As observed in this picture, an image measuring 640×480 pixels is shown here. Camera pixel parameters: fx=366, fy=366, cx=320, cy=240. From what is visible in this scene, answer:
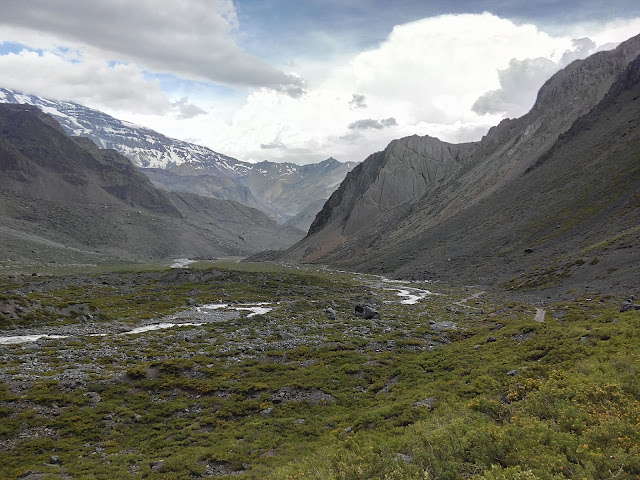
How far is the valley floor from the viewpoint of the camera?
12.4 m

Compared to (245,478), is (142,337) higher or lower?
lower

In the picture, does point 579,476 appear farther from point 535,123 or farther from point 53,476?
point 535,123

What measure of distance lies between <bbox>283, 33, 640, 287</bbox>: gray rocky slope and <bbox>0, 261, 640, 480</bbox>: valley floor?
31533 millimetres

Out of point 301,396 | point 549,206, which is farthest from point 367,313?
point 549,206

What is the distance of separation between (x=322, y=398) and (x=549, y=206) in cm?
10721

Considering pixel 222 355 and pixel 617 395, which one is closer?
pixel 617 395

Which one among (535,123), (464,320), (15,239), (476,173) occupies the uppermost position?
(535,123)

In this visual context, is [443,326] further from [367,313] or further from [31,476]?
[31,476]

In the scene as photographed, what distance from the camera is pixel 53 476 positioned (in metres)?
14.9

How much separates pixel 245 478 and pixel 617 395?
14.5m

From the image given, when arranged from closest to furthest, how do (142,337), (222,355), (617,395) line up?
1. (617,395)
2. (222,355)
3. (142,337)

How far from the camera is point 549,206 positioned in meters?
106

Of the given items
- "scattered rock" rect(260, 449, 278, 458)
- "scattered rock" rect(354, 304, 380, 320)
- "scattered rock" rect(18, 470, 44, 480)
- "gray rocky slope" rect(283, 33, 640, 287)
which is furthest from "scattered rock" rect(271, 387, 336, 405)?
"gray rocky slope" rect(283, 33, 640, 287)

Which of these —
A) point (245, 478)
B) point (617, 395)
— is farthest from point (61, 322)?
point (617, 395)
